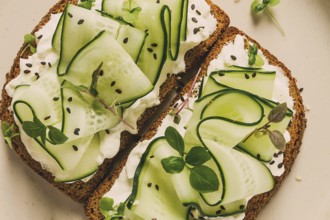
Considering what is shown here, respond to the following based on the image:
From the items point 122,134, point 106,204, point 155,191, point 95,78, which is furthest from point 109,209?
point 95,78

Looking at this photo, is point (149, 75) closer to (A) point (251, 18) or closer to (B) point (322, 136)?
(A) point (251, 18)

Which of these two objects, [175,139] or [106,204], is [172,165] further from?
[106,204]


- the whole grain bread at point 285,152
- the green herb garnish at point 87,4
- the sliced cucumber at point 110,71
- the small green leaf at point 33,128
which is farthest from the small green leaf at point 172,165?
the green herb garnish at point 87,4

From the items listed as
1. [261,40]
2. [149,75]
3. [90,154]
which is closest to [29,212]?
[90,154]

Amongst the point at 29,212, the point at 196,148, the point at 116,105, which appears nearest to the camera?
the point at 196,148

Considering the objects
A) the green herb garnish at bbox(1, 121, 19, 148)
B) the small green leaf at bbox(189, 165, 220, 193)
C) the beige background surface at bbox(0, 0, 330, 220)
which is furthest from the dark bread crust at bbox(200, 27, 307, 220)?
the green herb garnish at bbox(1, 121, 19, 148)

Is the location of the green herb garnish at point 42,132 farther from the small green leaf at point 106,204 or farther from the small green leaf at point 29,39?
the small green leaf at point 29,39

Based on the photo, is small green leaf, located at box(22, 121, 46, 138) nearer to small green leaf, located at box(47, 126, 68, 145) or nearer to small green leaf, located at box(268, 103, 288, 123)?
small green leaf, located at box(47, 126, 68, 145)
